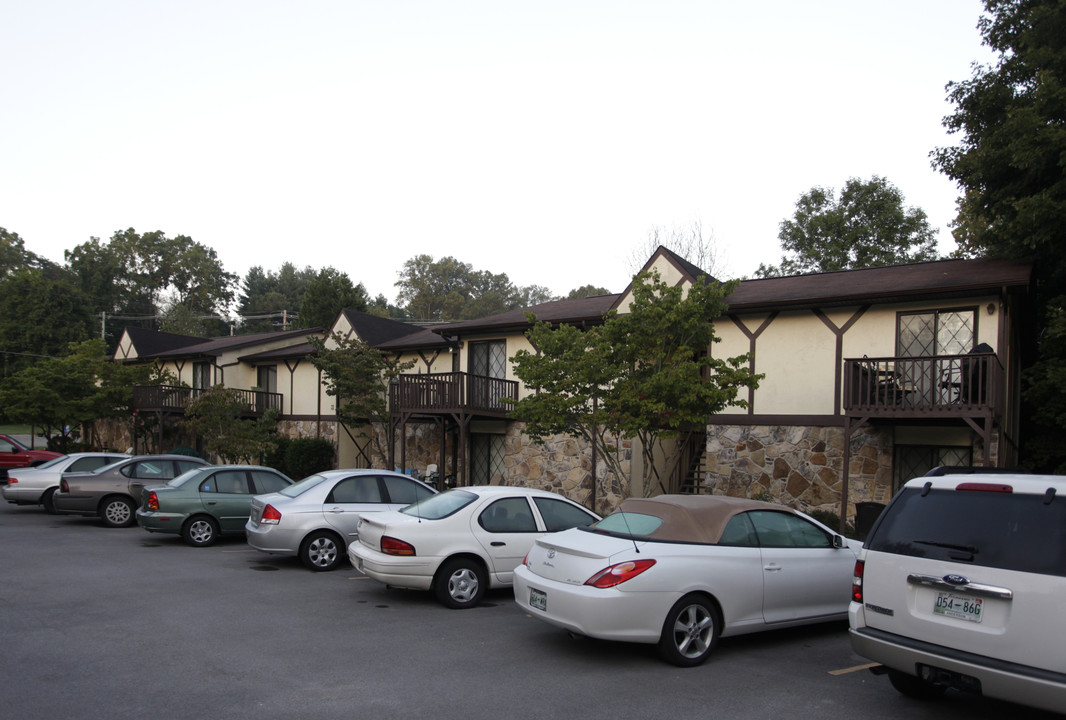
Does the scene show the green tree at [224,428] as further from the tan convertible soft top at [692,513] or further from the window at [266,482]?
the tan convertible soft top at [692,513]

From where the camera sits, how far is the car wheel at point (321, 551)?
37.6 feet

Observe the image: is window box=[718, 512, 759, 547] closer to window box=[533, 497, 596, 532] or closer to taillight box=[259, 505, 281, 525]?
window box=[533, 497, 596, 532]

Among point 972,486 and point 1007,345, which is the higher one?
point 1007,345

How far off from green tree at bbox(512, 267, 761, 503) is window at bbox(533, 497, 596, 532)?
12.9 feet

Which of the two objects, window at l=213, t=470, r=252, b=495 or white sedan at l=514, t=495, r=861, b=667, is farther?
window at l=213, t=470, r=252, b=495

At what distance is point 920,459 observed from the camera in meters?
15.8

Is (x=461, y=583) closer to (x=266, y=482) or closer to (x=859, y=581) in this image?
(x=859, y=581)

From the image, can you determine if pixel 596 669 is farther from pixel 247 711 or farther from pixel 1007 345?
pixel 1007 345

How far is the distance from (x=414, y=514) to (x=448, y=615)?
141 centimetres

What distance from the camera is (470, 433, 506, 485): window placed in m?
22.9

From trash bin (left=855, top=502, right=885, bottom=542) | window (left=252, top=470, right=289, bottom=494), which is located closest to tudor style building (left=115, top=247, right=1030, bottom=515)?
trash bin (left=855, top=502, right=885, bottom=542)

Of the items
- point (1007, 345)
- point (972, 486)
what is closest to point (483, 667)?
point (972, 486)

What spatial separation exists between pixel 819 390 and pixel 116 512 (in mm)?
14675

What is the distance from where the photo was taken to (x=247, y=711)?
5559mm
